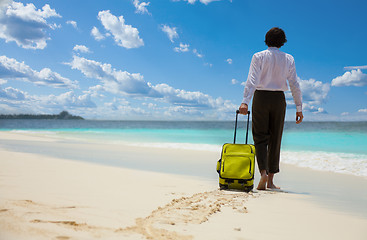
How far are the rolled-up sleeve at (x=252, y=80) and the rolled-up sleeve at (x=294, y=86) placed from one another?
0.44 m

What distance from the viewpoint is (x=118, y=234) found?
192 cm

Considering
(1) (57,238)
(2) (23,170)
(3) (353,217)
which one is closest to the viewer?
(1) (57,238)

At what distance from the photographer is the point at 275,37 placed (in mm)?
3719

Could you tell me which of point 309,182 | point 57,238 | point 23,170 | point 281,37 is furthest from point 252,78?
point 23,170

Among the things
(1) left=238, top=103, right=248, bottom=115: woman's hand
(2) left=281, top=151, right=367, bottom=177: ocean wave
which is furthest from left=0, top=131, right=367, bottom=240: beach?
(2) left=281, top=151, right=367, bottom=177: ocean wave

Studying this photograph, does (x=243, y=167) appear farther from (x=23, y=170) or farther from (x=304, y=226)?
(x=23, y=170)

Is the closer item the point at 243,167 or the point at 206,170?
the point at 243,167

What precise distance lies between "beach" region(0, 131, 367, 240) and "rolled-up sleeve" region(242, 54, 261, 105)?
1144 millimetres

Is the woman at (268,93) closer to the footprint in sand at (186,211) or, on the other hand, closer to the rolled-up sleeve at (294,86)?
the rolled-up sleeve at (294,86)

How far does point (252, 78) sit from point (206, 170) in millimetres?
2432

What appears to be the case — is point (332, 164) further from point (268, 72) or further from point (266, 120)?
point (268, 72)

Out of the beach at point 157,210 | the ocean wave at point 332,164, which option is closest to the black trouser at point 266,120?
the beach at point 157,210

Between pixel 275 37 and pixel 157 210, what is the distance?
100 inches

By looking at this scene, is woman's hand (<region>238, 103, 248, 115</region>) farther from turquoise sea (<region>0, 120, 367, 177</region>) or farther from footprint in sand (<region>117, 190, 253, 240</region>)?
turquoise sea (<region>0, 120, 367, 177</region>)
